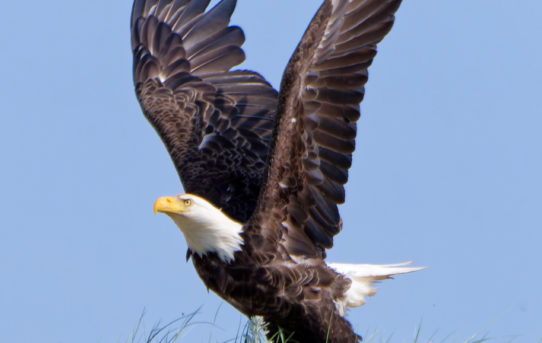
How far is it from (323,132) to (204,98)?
2.56 m

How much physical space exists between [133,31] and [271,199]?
12.7ft

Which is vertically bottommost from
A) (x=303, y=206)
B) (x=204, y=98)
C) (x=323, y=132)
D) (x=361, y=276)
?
(x=361, y=276)

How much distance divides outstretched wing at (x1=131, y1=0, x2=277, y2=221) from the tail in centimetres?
98

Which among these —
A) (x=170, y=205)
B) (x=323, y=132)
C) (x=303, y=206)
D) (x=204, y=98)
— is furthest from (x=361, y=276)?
(x=204, y=98)

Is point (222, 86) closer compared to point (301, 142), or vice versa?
point (301, 142)

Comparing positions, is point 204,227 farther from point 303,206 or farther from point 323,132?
point 323,132

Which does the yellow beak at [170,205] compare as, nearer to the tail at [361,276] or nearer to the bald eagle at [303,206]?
the bald eagle at [303,206]

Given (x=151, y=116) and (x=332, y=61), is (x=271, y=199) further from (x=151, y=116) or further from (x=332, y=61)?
(x=151, y=116)

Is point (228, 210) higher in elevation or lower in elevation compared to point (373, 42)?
lower

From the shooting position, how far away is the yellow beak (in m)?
6.45

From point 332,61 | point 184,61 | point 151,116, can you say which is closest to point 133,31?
point 184,61

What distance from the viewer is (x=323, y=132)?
6918 mm

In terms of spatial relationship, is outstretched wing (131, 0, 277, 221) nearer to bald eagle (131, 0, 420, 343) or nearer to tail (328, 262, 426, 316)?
bald eagle (131, 0, 420, 343)

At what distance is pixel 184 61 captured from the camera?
9.60 m
